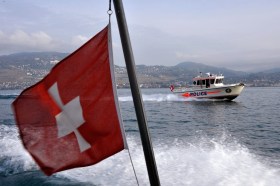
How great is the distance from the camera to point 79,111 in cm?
411

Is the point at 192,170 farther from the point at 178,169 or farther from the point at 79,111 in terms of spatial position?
the point at 79,111

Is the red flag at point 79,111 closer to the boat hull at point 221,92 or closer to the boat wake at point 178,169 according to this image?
the boat wake at point 178,169

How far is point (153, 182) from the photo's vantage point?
367cm

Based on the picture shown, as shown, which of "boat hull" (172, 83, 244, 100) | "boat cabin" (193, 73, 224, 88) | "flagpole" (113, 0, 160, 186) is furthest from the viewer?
"boat cabin" (193, 73, 224, 88)

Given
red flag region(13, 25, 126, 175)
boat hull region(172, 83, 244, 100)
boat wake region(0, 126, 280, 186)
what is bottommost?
boat wake region(0, 126, 280, 186)

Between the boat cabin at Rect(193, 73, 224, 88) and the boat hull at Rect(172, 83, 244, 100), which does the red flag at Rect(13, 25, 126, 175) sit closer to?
the boat cabin at Rect(193, 73, 224, 88)

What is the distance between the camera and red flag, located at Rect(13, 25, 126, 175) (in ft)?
13.5

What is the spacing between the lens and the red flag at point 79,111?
4109mm

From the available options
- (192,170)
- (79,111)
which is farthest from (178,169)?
(79,111)

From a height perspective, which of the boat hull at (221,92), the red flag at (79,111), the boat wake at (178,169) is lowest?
the boat wake at (178,169)

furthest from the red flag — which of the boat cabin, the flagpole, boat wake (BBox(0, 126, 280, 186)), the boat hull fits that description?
the boat hull

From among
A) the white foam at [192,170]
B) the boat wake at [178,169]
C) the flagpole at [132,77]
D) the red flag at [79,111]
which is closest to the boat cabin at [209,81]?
the boat wake at [178,169]

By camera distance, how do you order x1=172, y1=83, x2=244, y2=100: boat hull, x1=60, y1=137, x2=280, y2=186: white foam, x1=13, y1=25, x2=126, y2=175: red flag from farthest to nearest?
x1=172, y1=83, x2=244, y2=100: boat hull → x1=60, y1=137, x2=280, y2=186: white foam → x1=13, y1=25, x2=126, y2=175: red flag

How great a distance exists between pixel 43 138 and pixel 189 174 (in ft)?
25.5
